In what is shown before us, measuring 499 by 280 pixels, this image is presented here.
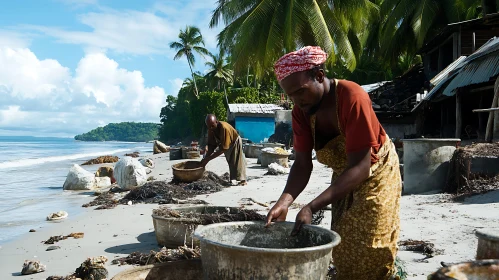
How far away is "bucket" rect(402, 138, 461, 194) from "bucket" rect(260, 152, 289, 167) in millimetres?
6244

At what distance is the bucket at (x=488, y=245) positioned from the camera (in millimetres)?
2463

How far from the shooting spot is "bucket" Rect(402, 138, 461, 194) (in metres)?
7.82

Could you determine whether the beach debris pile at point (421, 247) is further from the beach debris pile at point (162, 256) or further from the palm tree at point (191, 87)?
the palm tree at point (191, 87)

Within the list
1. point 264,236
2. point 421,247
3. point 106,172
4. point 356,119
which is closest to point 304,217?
point 264,236

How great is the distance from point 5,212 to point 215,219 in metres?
6.56

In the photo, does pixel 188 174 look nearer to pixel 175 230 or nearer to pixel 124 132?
pixel 175 230

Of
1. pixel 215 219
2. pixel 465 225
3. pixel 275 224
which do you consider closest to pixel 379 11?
pixel 465 225

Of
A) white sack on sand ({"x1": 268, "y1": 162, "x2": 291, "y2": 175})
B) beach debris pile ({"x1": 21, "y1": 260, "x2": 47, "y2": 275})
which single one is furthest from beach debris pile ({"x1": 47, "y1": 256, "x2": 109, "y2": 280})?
white sack on sand ({"x1": 268, "y1": 162, "x2": 291, "y2": 175})

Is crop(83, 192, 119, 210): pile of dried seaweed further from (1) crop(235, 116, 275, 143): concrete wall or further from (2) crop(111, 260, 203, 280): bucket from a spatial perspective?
(1) crop(235, 116, 275, 143): concrete wall

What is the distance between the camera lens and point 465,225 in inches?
215

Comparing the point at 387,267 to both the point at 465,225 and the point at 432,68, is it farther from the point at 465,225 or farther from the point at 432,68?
the point at 432,68

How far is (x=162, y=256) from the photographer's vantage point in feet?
12.7

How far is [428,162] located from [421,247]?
3725mm

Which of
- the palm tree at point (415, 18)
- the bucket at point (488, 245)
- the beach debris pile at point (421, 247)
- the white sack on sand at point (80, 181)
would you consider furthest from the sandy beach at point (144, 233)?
the palm tree at point (415, 18)
